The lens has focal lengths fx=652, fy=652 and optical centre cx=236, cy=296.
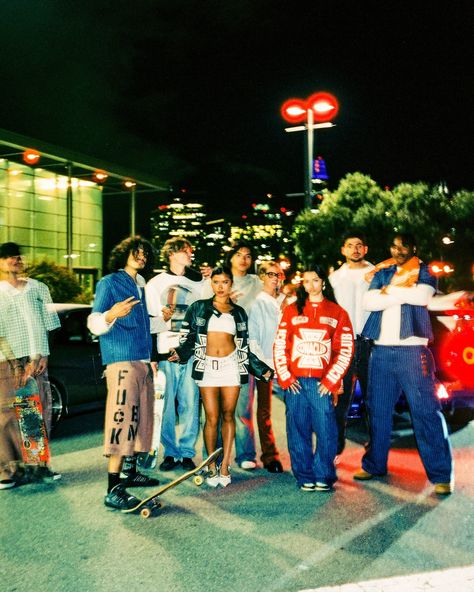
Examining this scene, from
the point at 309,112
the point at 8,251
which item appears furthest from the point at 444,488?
the point at 309,112

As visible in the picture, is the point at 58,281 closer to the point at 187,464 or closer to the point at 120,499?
the point at 187,464

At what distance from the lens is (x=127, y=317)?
5004 mm

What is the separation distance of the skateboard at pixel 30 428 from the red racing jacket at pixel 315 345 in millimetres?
2108

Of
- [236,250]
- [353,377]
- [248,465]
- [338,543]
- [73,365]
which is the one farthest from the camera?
[73,365]

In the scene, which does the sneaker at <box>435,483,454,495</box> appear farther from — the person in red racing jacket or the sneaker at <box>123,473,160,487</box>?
the sneaker at <box>123,473,160,487</box>

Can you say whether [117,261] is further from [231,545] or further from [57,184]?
[57,184]

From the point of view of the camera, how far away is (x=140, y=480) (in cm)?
547

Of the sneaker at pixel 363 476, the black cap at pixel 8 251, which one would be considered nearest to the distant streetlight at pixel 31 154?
the black cap at pixel 8 251

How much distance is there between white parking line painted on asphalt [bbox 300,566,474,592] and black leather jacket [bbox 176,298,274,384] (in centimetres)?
232

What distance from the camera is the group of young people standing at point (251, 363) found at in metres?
4.98

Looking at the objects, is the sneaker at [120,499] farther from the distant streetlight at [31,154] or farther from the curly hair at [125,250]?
the distant streetlight at [31,154]

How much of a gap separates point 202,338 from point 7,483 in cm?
Result: 202

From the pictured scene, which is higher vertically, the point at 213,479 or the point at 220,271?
the point at 220,271

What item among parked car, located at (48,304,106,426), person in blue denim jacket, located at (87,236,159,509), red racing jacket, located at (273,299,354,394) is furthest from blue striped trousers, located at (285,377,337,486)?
parked car, located at (48,304,106,426)
